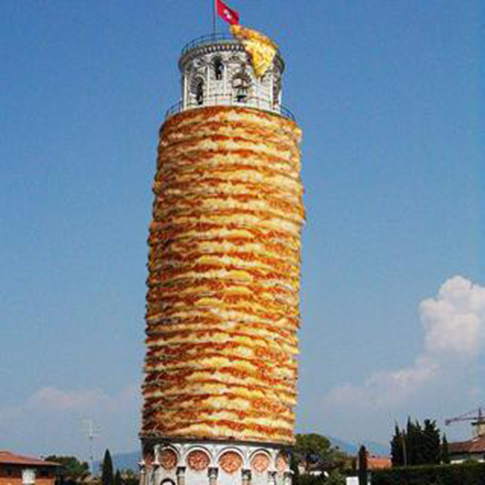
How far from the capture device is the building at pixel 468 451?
6347cm

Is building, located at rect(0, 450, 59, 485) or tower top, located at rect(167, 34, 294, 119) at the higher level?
tower top, located at rect(167, 34, 294, 119)

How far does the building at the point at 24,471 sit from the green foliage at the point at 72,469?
563 inches

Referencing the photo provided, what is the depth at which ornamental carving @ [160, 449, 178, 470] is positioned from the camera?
30797mm

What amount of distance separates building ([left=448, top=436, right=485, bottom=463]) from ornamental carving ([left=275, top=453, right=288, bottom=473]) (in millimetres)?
34417

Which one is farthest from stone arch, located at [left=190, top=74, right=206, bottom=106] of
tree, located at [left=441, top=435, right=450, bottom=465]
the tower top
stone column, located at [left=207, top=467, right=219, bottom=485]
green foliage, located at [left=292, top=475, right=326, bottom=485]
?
tree, located at [left=441, top=435, right=450, bottom=465]

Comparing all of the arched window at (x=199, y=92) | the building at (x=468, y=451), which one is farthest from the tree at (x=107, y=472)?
the arched window at (x=199, y=92)

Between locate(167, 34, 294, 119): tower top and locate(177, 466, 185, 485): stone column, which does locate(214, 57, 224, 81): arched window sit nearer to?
locate(167, 34, 294, 119): tower top

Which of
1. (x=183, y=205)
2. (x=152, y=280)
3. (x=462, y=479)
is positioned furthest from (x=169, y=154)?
(x=462, y=479)

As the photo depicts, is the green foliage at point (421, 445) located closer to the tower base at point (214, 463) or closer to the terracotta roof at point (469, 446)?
the terracotta roof at point (469, 446)

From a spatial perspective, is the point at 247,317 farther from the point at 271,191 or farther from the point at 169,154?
the point at 169,154

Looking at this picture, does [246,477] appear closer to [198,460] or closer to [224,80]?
[198,460]

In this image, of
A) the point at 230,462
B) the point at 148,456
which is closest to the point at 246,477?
the point at 230,462

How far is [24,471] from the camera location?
6062 centimetres

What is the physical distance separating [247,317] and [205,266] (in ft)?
7.73
